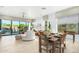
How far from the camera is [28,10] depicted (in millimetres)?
2977

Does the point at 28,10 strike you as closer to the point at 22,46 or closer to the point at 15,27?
the point at 15,27

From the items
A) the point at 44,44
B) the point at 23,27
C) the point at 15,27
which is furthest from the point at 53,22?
Answer: the point at 15,27

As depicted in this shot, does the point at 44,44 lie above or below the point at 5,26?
below

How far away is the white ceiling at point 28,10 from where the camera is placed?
113 inches

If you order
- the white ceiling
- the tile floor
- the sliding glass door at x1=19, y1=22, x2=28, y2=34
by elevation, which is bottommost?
the tile floor

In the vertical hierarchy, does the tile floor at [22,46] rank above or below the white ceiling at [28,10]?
below

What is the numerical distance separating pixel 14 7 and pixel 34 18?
61 centimetres

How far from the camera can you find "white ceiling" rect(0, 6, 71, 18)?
2.88 m

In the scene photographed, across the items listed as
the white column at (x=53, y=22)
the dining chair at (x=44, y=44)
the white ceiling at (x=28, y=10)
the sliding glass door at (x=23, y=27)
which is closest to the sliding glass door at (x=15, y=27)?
the sliding glass door at (x=23, y=27)

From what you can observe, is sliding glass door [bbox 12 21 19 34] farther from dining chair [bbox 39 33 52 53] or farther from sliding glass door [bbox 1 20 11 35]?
dining chair [bbox 39 33 52 53]

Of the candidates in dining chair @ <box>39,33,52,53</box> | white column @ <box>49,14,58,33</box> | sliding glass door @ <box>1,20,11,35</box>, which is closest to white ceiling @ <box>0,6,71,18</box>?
white column @ <box>49,14,58,33</box>

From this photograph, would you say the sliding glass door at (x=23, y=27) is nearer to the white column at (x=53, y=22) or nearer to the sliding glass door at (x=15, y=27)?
the sliding glass door at (x=15, y=27)

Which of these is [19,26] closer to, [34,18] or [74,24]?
[34,18]

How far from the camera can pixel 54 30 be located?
3.05 m
